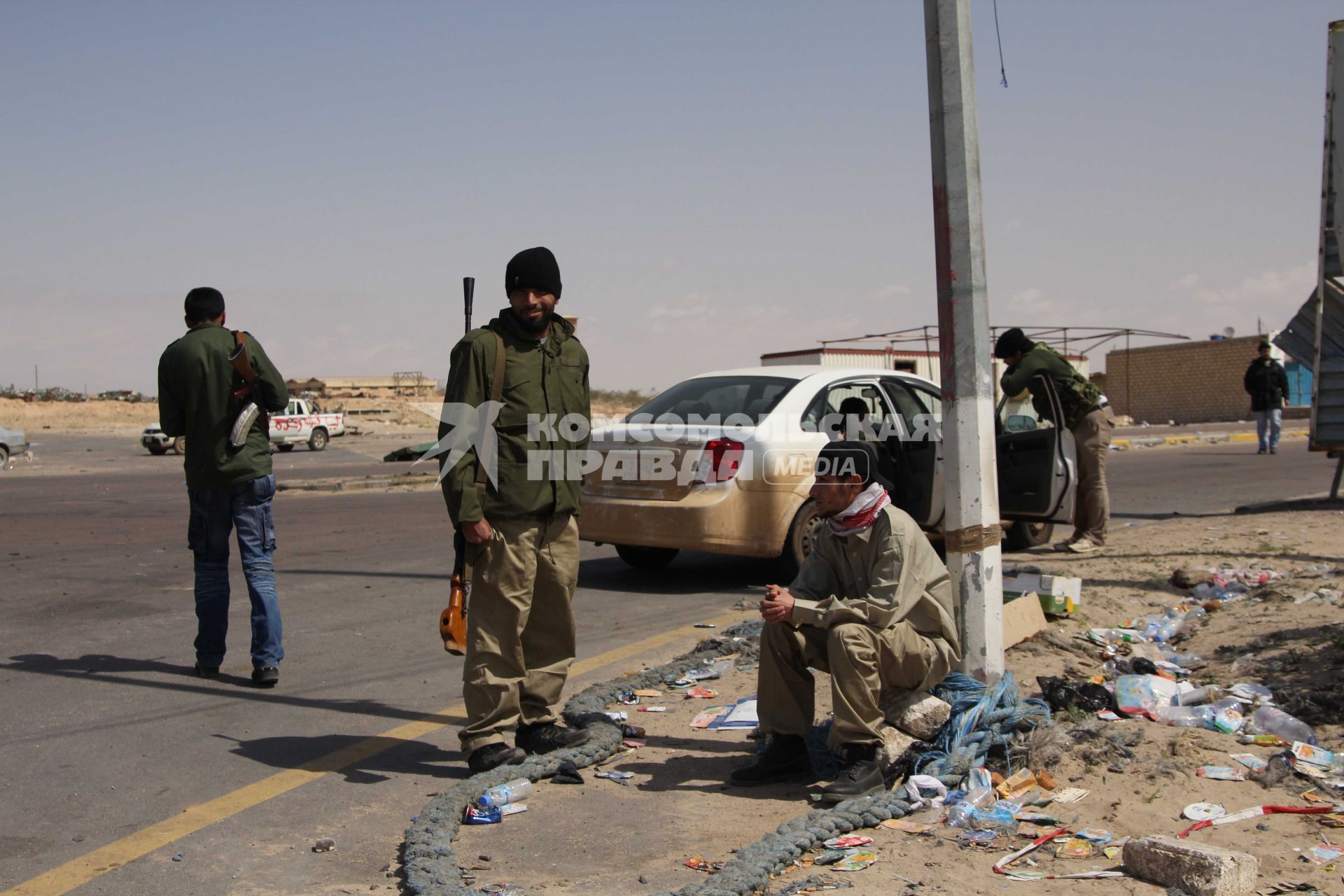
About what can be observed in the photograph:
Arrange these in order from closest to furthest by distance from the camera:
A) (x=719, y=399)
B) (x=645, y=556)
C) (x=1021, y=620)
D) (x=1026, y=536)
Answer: (x=1021, y=620), (x=719, y=399), (x=645, y=556), (x=1026, y=536)

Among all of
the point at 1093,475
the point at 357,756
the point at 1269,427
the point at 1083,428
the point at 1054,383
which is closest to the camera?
the point at 357,756

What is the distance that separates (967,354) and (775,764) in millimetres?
1788

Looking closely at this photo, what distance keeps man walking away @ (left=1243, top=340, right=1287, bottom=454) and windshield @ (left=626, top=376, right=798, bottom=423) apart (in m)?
12.9

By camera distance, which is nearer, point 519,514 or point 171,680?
point 519,514

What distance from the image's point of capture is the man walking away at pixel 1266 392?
1991 cm

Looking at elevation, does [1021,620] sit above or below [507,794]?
above

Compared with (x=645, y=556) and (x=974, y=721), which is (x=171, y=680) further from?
(x=645, y=556)

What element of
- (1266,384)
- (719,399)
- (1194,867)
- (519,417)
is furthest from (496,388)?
(1266,384)

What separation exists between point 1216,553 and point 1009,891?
676cm

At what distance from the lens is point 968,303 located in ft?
15.5

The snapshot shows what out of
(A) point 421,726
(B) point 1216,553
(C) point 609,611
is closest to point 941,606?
(A) point 421,726

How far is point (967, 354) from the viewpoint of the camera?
470cm

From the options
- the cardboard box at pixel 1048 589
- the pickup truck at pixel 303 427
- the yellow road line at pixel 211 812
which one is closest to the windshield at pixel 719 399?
the cardboard box at pixel 1048 589

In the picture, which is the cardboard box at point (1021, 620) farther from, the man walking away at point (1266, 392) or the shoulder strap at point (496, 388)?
the man walking away at point (1266, 392)
